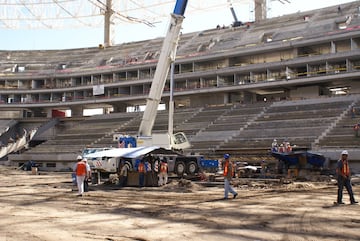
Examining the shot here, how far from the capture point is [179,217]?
36.3ft

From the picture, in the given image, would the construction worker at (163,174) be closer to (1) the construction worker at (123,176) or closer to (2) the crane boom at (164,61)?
(1) the construction worker at (123,176)

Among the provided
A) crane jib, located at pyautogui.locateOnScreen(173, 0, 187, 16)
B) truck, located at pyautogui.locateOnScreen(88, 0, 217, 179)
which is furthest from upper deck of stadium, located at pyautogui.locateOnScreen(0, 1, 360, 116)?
crane jib, located at pyautogui.locateOnScreen(173, 0, 187, 16)

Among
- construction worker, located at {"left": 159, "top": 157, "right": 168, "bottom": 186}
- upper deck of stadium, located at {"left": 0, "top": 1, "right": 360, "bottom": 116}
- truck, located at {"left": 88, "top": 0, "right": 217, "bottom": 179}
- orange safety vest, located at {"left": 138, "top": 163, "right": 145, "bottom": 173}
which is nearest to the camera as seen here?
orange safety vest, located at {"left": 138, "top": 163, "right": 145, "bottom": 173}

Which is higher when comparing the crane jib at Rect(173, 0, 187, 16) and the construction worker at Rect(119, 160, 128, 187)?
the crane jib at Rect(173, 0, 187, 16)

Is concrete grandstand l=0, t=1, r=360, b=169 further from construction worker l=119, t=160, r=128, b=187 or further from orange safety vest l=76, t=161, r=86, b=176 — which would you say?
orange safety vest l=76, t=161, r=86, b=176

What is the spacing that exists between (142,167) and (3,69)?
6508cm

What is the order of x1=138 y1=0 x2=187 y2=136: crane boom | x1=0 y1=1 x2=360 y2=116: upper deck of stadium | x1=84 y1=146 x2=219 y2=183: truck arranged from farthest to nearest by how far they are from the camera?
x1=0 y1=1 x2=360 y2=116: upper deck of stadium, x1=138 y1=0 x2=187 y2=136: crane boom, x1=84 y1=146 x2=219 y2=183: truck

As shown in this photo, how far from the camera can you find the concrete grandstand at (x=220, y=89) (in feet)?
125

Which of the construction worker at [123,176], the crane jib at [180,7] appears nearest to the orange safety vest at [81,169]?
the construction worker at [123,176]

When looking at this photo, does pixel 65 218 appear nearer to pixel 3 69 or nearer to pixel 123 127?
pixel 123 127

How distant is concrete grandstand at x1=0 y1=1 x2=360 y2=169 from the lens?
38094 millimetres

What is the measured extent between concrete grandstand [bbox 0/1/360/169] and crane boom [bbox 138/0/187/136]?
8431 mm

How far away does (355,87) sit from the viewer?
1905 inches

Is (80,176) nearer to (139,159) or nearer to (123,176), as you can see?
(123,176)
